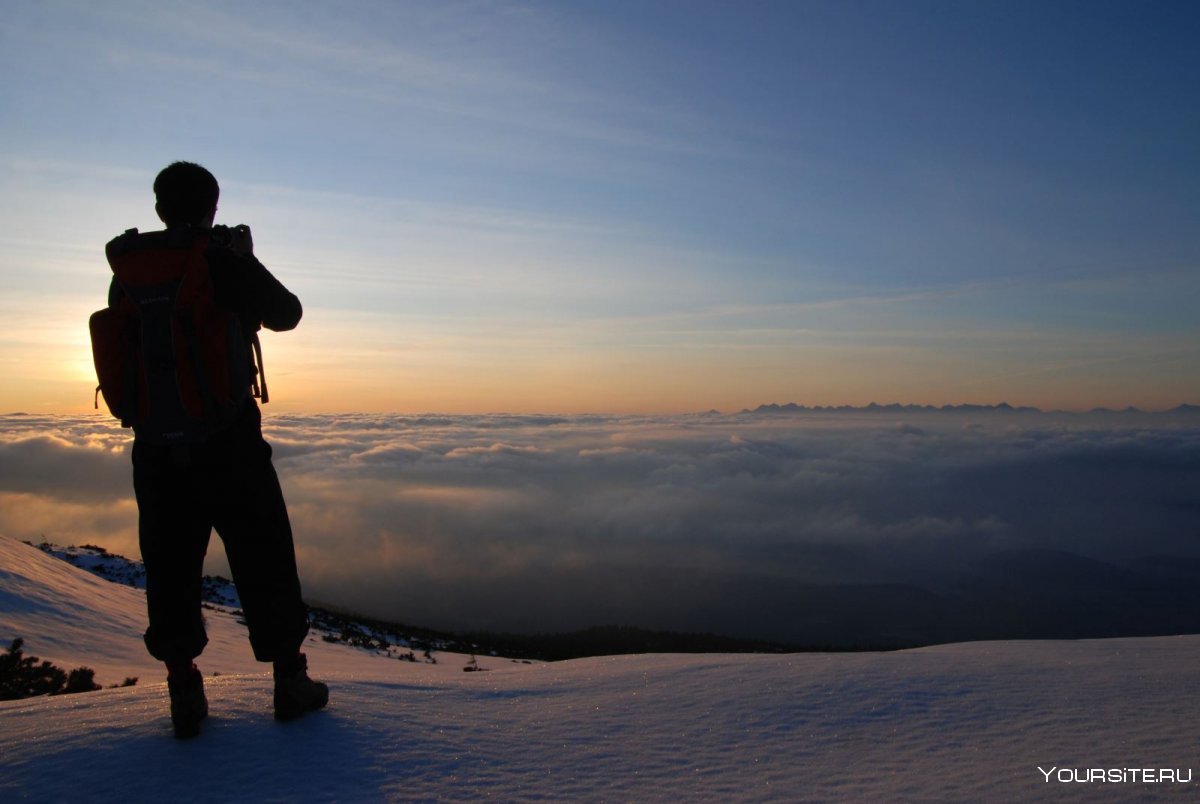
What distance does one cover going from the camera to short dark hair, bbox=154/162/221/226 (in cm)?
292

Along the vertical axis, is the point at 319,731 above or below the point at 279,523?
below

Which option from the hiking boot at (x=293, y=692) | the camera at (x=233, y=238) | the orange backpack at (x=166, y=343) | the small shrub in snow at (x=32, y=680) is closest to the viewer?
the orange backpack at (x=166, y=343)

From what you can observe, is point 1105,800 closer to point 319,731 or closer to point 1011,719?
point 1011,719

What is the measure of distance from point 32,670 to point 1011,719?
7625 millimetres

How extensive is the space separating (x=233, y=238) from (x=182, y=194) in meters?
0.36

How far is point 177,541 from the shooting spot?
2.84 meters

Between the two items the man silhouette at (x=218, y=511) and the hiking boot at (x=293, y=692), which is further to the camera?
the hiking boot at (x=293, y=692)

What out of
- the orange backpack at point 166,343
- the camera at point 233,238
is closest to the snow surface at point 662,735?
the orange backpack at point 166,343

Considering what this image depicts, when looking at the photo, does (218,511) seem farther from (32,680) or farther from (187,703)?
(32,680)

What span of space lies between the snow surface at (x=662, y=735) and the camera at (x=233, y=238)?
6.69 ft

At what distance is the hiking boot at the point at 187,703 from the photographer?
2729mm

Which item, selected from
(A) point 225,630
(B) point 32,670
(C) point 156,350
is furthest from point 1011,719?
(A) point 225,630

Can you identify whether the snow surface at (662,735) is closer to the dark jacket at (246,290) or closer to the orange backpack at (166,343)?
the orange backpack at (166,343)

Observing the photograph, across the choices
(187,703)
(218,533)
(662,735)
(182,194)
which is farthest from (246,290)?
(662,735)
